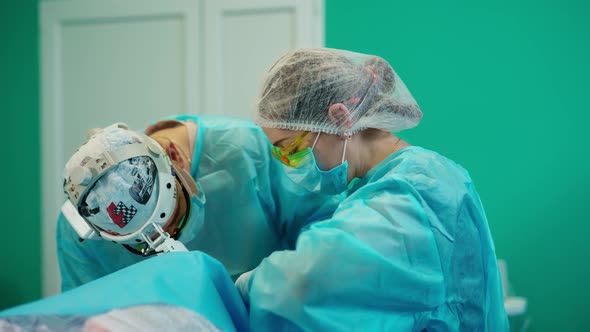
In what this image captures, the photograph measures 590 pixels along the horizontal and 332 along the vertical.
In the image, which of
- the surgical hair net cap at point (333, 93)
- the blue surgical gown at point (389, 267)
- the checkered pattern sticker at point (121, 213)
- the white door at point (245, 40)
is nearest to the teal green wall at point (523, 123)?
the white door at point (245, 40)

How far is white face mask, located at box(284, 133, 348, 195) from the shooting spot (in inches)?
52.7

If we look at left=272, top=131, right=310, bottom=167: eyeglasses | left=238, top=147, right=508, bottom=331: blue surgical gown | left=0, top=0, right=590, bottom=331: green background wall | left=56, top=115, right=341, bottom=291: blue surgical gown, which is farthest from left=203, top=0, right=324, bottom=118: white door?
left=238, top=147, right=508, bottom=331: blue surgical gown

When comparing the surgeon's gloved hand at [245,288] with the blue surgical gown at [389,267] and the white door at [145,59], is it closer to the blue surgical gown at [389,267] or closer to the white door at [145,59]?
the blue surgical gown at [389,267]

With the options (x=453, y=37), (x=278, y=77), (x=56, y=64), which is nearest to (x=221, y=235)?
(x=278, y=77)

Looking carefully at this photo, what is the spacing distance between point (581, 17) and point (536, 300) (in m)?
1.24

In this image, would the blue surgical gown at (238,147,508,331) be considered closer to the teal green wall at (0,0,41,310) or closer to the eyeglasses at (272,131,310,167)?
the eyeglasses at (272,131,310,167)

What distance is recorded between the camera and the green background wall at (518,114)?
104 inches

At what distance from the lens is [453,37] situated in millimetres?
2748

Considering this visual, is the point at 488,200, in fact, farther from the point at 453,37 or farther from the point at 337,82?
the point at 337,82

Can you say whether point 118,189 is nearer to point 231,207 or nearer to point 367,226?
A: point 231,207

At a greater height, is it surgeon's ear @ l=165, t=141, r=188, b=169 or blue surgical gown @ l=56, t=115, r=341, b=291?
surgeon's ear @ l=165, t=141, r=188, b=169

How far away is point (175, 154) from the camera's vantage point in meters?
1.59

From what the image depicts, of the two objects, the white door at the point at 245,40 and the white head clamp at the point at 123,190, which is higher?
the white door at the point at 245,40

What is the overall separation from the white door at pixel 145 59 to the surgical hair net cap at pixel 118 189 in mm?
1687
